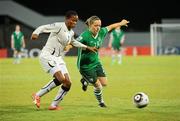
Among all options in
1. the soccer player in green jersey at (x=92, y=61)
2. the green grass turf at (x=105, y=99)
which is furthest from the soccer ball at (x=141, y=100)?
the soccer player in green jersey at (x=92, y=61)

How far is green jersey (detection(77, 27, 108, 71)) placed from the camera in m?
13.9

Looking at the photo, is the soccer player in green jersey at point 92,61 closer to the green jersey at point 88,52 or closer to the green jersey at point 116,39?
the green jersey at point 88,52

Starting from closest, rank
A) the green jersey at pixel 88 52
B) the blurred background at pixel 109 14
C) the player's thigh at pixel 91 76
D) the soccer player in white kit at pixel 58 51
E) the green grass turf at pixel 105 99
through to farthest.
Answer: the green grass turf at pixel 105 99
the soccer player in white kit at pixel 58 51
the player's thigh at pixel 91 76
the green jersey at pixel 88 52
the blurred background at pixel 109 14

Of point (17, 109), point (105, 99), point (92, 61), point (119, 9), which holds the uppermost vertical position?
point (119, 9)

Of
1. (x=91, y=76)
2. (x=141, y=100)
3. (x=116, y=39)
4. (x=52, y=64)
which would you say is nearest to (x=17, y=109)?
(x=52, y=64)

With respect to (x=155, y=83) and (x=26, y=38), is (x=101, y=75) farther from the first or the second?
(x=26, y=38)

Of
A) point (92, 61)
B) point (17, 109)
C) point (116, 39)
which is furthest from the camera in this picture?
point (116, 39)

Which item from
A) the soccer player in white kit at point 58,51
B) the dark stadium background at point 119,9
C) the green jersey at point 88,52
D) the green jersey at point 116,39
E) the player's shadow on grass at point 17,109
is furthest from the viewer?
the dark stadium background at point 119,9

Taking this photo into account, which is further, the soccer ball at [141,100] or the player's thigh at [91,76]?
the player's thigh at [91,76]

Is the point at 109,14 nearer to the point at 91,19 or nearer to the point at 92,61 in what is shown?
the point at 92,61

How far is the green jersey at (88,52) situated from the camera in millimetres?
13883

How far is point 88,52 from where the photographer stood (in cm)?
1398

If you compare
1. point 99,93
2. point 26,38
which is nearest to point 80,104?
point 99,93

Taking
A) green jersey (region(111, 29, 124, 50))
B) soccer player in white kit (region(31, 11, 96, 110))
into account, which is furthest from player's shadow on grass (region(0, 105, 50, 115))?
green jersey (region(111, 29, 124, 50))
